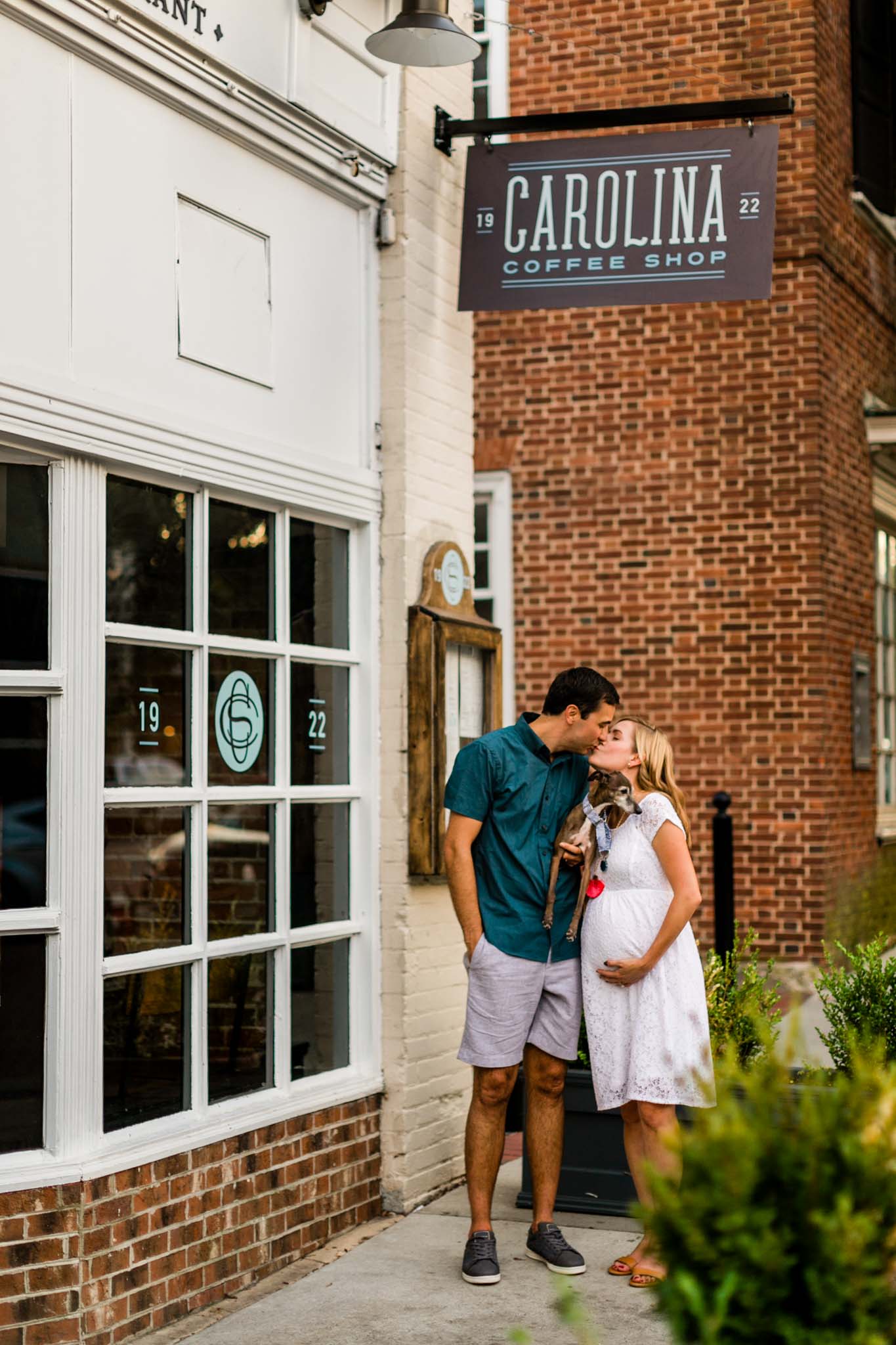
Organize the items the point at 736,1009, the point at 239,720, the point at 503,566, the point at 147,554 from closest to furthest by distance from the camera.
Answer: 1. the point at 147,554
2. the point at 239,720
3. the point at 736,1009
4. the point at 503,566

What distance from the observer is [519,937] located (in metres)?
5.43

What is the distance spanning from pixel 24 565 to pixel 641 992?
2317 mm

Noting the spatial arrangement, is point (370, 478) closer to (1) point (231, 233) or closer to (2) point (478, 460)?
(1) point (231, 233)

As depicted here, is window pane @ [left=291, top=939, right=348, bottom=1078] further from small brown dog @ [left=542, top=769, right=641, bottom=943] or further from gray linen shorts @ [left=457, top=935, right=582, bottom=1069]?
small brown dog @ [left=542, top=769, right=641, bottom=943]

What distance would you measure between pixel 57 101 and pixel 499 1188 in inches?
173

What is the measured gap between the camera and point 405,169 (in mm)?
6523

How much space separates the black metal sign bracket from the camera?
6.23 m

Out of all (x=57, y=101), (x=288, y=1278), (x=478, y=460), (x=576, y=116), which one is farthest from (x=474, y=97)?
(x=288, y=1278)

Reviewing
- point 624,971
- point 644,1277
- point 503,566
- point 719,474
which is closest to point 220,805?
point 624,971

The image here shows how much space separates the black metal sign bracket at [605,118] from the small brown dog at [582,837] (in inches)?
102

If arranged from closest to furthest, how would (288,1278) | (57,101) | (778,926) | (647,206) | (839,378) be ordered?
(57,101) → (288,1278) → (647,206) → (778,926) → (839,378)

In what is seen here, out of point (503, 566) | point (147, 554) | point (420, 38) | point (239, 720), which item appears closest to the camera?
point (147, 554)

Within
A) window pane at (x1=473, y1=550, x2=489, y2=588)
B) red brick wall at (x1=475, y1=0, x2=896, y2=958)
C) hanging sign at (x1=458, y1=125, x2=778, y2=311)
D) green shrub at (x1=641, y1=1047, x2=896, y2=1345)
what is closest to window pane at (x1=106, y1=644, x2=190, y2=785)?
hanging sign at (x1=458, y1=125, x2=778, y2=311)

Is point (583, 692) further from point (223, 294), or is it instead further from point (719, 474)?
point (719, 474)
